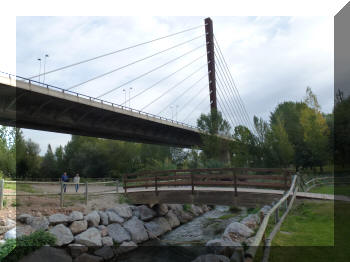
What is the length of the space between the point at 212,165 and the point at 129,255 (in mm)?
14778

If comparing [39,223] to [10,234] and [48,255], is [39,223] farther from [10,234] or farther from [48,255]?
[48,255]

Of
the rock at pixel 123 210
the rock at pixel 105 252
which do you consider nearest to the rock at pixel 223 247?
the rock at pixel 105 252

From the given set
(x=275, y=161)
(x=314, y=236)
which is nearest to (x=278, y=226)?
(x=314, y=236)

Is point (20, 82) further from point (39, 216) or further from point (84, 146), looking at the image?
point (84, 146)

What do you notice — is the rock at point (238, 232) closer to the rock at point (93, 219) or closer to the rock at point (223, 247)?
the rock at point (223, 247)

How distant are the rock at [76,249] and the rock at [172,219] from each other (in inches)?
269

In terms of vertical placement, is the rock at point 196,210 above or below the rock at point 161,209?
below

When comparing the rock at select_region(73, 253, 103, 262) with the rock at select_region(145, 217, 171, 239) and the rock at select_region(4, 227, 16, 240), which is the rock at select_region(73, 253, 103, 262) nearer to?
the rock at select_region(4, 227, 16, 240)

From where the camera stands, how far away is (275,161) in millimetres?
31078

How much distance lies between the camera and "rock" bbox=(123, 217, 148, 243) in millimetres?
13567

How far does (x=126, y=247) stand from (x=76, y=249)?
2.33 meters

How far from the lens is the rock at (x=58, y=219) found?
11.8 metres

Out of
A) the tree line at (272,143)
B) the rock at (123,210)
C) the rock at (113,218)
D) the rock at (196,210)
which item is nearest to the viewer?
the rock at (113,218)

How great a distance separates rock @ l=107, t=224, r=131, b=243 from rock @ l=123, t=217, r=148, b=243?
0.93 ft
